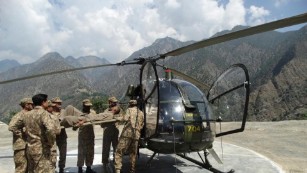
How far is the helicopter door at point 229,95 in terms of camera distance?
308 inches

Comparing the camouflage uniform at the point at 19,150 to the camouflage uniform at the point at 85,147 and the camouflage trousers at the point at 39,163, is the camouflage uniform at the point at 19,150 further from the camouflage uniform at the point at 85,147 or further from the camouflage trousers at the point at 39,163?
the camouflage uniform at the point at 85,147

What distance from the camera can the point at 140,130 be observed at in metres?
8.20

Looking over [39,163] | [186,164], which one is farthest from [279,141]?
[39,163]

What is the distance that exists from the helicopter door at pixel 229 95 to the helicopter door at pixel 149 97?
1518 millimetres

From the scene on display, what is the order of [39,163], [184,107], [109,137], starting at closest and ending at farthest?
[39,163], [184,107], [109,137]

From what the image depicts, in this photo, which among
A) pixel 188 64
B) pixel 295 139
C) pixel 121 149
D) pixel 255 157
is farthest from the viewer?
pixel 188 64

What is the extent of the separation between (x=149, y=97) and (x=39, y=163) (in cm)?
291

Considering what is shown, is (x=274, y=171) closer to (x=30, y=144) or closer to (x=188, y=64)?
(x=30, y=144)

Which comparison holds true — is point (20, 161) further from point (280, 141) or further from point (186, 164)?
point (280, 141)

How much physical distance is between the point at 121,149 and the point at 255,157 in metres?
5.31

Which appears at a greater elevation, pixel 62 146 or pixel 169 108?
pixel 169 108

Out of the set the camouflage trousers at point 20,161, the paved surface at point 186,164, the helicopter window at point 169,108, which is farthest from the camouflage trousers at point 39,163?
the paved surface at point 186,164

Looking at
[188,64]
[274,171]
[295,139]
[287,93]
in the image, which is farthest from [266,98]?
[274,171]

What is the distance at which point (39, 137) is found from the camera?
6770mm
